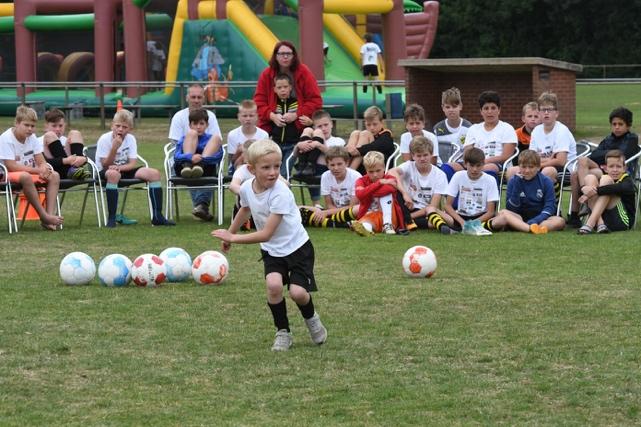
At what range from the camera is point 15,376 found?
6.81m

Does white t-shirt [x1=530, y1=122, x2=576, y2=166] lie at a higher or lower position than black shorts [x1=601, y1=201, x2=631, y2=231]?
higher

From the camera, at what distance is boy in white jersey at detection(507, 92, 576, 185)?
14.0 meters

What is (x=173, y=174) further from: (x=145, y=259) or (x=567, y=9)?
(x=567, y=9)

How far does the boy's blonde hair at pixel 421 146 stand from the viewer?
45.4 ft

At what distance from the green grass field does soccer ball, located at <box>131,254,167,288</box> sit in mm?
117

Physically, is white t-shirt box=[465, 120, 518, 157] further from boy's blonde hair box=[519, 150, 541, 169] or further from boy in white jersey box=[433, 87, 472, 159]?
boy's blonde hair box=[519, 150, 541, 169]

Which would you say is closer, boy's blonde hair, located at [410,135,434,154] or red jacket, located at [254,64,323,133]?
boy's blonde hair, located at [410,135,434,154]

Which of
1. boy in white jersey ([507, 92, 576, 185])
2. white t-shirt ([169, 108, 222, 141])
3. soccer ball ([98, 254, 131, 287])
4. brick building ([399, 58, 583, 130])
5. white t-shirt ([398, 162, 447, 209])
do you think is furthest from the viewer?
brick building ([399, 58, 583, 130])

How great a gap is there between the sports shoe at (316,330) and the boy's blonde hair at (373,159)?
610cm

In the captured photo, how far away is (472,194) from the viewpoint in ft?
44.7

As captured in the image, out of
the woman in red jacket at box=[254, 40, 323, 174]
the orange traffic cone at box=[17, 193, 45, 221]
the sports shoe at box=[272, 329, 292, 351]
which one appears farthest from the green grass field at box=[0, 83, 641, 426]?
the woman in red jacket at box=[254, 40, 323, 174]

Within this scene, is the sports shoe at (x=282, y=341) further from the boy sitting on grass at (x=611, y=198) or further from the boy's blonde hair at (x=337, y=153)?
the boy's blonde hair at (x=337, y=153)

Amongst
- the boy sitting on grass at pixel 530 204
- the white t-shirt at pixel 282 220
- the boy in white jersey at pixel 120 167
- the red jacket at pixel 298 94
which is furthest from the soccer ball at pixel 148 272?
the red jacket at pixel 298 94

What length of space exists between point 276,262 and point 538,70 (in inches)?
692
